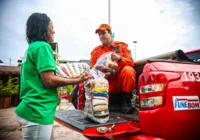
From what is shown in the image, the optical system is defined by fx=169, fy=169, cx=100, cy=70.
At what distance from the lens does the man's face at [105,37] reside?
10.4ft

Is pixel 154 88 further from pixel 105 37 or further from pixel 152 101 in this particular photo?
pixel 105 37

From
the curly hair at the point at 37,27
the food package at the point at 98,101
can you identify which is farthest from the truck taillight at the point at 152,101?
the curly hair at the point at 37,27

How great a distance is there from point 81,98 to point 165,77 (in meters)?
1.77

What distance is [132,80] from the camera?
8.03 feet

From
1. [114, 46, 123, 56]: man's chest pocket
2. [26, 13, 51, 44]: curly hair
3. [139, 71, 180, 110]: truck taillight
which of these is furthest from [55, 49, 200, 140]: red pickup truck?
[114, 46, 123, 56]: man's chest pocket

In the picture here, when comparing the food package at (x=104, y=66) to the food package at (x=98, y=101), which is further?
the food package at (x=104, y=66)

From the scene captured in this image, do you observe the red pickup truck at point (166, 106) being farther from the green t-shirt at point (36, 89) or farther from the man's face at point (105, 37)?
the man's face at point (105, 37)

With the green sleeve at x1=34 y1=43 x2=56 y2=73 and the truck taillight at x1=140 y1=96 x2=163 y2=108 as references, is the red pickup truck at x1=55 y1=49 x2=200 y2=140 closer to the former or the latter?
the truck taillight at x1=140 y1=96 x2=163 y2=108

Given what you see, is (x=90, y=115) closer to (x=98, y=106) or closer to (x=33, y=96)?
(x=98, y=106)

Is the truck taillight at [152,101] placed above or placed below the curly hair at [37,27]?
below

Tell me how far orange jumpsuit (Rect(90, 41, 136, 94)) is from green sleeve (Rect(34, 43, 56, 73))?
4.31 ft

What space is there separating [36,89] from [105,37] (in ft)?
6.66

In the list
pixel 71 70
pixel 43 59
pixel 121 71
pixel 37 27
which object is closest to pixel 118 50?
pixel 121 71

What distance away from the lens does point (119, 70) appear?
9.09ft
